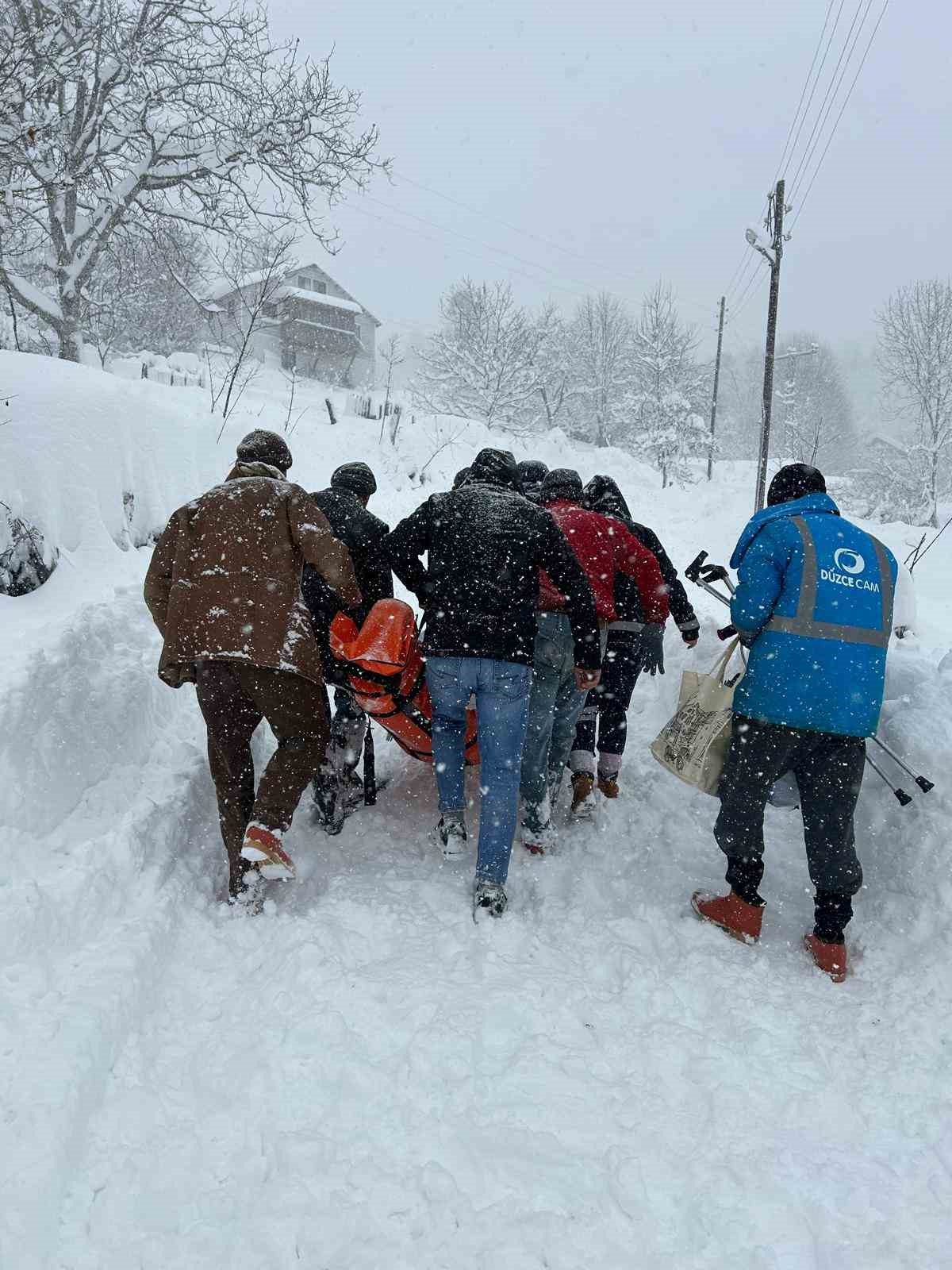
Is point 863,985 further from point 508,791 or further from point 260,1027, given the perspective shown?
point 260,1027

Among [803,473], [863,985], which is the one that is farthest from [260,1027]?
[803,473]

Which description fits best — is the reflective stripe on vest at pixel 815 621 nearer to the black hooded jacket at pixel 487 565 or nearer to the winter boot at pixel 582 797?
the black hooded jacket at pixel 487 565

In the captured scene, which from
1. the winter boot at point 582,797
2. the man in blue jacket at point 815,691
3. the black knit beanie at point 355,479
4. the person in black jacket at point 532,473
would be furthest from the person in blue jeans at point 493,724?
the person in black jacket at point 532,473

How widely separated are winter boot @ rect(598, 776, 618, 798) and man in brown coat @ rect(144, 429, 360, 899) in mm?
1945

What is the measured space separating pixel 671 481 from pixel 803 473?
27.9 meters

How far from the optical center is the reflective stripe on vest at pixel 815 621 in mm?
2893

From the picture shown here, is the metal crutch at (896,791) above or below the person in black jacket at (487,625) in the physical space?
below

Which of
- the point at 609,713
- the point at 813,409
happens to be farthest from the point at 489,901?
the point at 813,409

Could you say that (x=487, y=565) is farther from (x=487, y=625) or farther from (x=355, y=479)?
(x=355, y=479)

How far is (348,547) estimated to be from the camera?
3.62 m

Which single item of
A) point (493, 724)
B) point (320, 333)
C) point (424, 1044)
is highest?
point (320, 333)

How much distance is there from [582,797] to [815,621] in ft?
5.83

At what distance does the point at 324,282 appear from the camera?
145 ft

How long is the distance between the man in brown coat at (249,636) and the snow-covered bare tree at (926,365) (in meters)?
32.3
